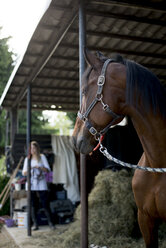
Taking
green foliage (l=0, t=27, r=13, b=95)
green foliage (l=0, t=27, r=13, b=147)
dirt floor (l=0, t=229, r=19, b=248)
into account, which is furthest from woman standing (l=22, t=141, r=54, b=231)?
green foliage (l=0, t=27, r=13, b=95)

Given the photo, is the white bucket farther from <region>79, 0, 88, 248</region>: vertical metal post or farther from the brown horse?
the brown horse

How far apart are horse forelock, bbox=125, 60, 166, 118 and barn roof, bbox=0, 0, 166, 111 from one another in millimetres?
1046

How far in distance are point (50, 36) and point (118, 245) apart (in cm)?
309

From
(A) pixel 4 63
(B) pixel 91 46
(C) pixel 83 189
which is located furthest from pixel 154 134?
(A) pixel 4 63

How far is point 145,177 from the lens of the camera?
238cm

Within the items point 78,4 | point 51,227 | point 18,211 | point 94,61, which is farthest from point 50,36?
point 18,211

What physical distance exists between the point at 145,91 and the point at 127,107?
17 centimetres

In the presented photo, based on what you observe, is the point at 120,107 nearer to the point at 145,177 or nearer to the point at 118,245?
the point at 145,177

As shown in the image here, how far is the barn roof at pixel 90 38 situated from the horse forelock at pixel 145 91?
105 centimetres

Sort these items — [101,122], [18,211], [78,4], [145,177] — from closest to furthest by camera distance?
1. [101,122]
2. [145,177]
3. [78,4]
4. [18,211]

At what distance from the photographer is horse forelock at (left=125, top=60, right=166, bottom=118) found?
212 cm

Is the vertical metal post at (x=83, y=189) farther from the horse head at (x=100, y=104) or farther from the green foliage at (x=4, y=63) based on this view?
the green foliage at (x=4, y=63)

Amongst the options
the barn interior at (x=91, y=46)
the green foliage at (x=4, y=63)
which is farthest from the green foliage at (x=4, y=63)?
the barn interior at (x=91, y=46)

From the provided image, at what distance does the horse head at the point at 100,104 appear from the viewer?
218 centimetres
